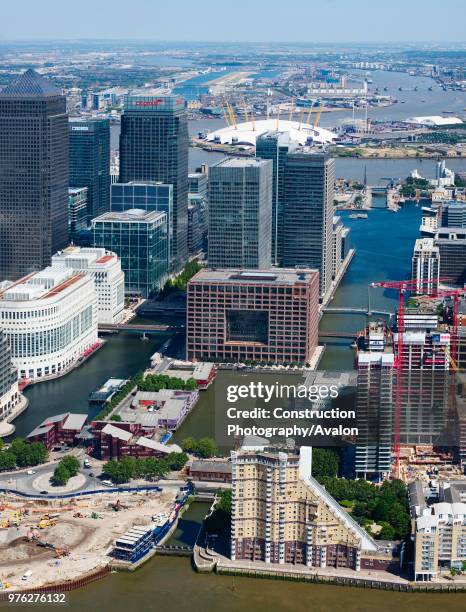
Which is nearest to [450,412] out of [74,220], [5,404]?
[5,404]

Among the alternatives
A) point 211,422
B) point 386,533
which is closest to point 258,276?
point 211,422

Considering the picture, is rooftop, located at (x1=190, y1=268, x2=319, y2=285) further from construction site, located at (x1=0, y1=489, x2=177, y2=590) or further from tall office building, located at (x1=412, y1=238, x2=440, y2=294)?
construction site, located at (x1=0, y1=489, x2=177, y2=590)

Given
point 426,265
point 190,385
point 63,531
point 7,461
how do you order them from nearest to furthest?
1. point 63,531
2. point 7,461
3. point 190,385
4. point 426,265

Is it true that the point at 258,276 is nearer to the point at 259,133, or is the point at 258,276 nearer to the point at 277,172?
the point at 277,172

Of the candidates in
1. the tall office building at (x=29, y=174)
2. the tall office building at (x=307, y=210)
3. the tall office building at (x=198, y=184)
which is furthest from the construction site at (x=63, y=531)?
the tall office building at (x=198, y=184)

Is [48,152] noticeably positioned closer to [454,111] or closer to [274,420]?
[274,420]

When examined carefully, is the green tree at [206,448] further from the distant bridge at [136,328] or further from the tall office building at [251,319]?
the distant bridge at [136,328]
